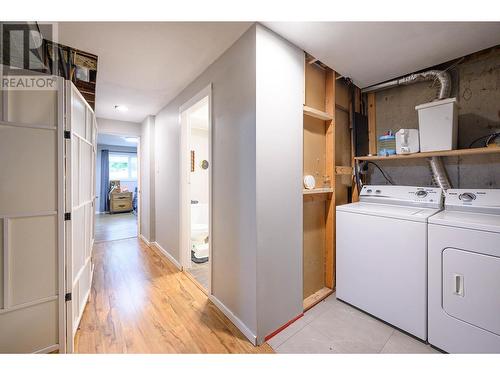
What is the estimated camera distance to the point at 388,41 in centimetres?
161

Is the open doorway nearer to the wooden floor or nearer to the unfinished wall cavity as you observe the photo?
the wooden floor

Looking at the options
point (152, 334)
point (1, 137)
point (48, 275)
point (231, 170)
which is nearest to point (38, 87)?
point (1, 137)

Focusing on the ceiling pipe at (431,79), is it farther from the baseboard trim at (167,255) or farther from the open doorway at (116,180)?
the open doorway at (116,180)

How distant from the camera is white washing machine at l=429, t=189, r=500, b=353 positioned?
1236 mm

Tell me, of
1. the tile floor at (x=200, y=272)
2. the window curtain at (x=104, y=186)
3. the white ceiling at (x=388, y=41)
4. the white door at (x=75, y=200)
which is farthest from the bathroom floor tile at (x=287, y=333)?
the window curtain at (x=104, y=186)

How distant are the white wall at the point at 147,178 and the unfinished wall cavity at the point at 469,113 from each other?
379cm

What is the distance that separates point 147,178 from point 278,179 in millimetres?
3242

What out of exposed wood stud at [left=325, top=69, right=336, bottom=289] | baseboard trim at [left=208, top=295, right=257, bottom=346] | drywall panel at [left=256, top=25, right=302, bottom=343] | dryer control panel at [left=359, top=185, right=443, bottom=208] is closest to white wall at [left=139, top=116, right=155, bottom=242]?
baseboard trim at [left=208, top=295, right=257, bottom=346]

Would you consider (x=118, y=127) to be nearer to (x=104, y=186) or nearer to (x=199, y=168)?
(x=199, y=168)

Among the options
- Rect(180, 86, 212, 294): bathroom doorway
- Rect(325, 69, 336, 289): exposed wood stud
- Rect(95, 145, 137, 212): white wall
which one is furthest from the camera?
Rect(95, 145, 137, 212): white wall

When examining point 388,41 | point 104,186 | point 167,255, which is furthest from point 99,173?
point 388,41

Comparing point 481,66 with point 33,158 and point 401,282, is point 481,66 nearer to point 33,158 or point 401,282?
point 401,282

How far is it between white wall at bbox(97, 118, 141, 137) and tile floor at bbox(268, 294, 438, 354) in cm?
432
